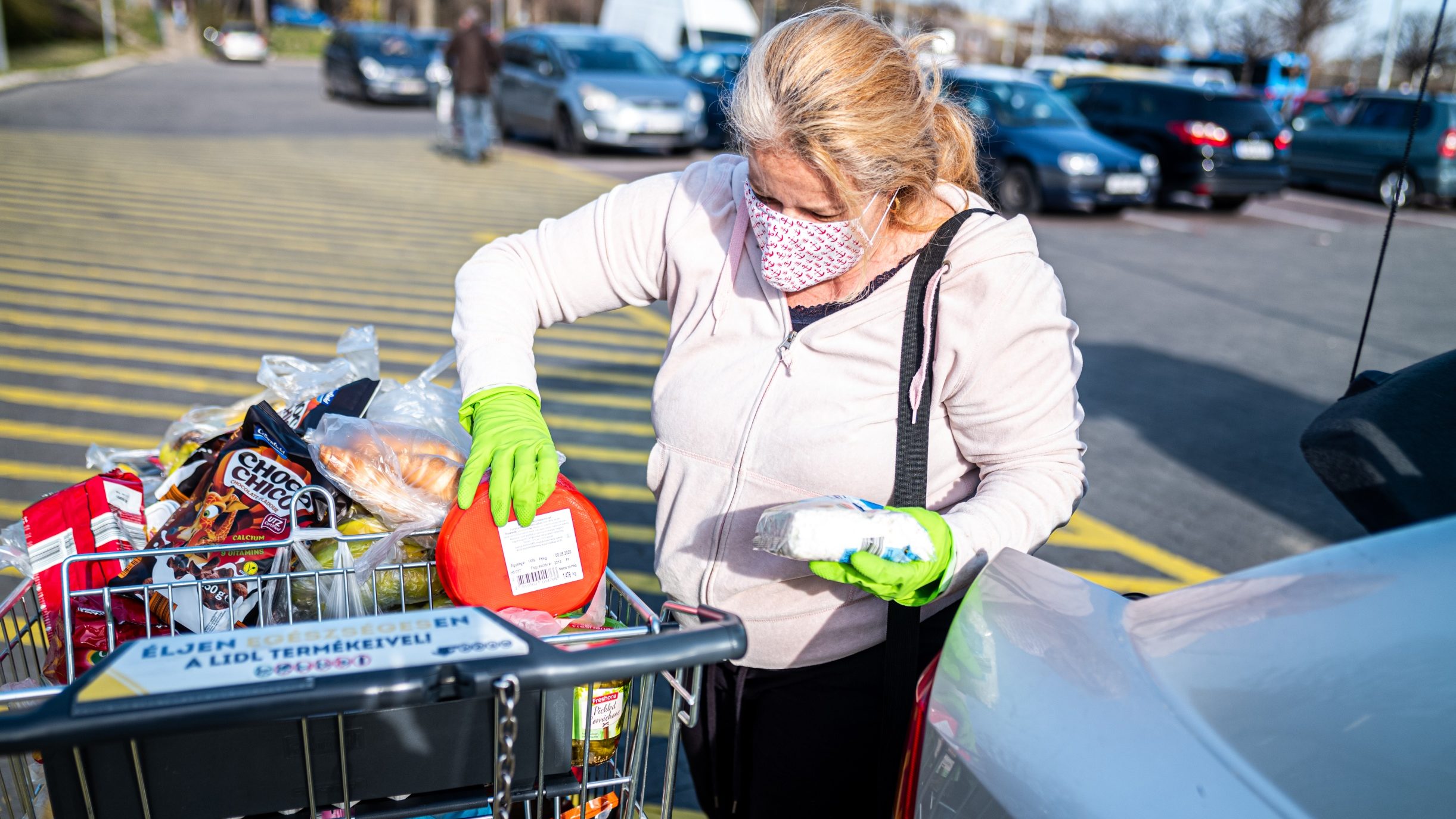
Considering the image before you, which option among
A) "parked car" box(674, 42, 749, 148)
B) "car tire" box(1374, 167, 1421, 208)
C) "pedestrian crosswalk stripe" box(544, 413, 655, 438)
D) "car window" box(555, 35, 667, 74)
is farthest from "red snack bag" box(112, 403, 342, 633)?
"car tire" box(1374, 167, 1421, 208)

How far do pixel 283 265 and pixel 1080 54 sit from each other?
118 ft

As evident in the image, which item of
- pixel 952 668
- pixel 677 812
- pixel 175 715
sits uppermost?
pixel 175 715

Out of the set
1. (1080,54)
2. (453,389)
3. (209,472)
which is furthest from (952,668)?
(1080,54)

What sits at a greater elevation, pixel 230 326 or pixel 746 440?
pixel 746 440

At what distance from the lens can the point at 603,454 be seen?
16.8 feet

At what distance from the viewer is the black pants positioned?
1.93 metres

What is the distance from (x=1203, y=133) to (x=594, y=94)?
8212 mm

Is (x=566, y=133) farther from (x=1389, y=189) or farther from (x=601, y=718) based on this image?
(x=601, y=718)

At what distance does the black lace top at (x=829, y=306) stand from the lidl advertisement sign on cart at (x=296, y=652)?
2.84 ft

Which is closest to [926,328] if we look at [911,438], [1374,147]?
[911,438]

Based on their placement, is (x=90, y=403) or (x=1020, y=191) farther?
(x=1020, y=191)

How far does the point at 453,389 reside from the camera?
2328 millimetres

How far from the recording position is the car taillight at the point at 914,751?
1.50m

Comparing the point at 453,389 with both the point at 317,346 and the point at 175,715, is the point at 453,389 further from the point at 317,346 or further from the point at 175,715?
the point at 317,346
